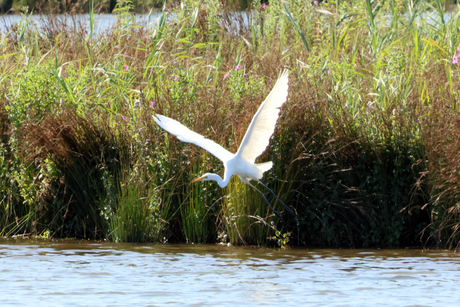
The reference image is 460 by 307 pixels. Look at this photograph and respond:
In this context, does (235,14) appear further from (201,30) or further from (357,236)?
(357,236)

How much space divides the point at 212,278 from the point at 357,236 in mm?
1849

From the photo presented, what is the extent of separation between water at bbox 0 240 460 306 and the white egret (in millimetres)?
640

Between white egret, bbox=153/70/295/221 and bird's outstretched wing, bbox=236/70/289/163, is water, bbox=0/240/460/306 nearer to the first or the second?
white egret, bbox=153/70/295/221

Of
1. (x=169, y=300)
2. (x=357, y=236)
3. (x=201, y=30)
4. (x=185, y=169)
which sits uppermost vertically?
(x=201, y=30)

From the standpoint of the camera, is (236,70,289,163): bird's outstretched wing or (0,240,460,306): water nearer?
(0,240,460,306): water

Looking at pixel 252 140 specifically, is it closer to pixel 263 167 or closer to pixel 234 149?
pixel 263 167

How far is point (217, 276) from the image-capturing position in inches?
197

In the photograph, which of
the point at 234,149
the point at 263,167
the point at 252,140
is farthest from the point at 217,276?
the point at 234,149

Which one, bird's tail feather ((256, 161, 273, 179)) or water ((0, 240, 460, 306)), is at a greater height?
bird's tail feather ((256, 161, 273, 179))

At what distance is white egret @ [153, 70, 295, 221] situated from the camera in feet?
17.5

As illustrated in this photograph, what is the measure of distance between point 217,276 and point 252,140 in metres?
1.15

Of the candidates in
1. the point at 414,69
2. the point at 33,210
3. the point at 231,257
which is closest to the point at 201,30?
the point at 414,69

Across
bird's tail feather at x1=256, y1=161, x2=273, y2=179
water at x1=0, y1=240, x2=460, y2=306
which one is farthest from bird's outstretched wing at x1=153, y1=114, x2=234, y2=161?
water at x1=0, y1=240, x2=460, y2=306

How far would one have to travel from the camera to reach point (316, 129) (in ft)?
20.6
